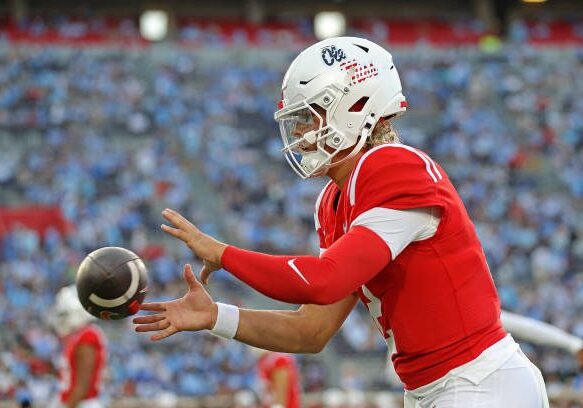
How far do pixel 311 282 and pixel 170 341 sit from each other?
13618 millimetres

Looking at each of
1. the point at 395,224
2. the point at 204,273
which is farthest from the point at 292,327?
the point at 395,224

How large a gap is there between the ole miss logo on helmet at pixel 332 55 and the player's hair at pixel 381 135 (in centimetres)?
26

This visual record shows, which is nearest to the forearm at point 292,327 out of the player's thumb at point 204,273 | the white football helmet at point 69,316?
the player's thumb at point 204,273

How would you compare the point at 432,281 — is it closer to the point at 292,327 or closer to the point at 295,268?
the point at 295,268

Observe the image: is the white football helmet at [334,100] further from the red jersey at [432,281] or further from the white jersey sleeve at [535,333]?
the white jersey sleeve at [535,333]

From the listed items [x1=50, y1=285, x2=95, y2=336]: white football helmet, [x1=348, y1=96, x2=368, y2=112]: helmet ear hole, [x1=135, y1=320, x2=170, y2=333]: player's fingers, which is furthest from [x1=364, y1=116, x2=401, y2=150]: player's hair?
[x1=50, y1=285, x2=95, y2=336]: white football helmet

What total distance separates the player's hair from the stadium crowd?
11.6 meters

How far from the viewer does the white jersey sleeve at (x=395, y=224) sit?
3.55 metres

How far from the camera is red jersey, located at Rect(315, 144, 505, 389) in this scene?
3656 millimetres

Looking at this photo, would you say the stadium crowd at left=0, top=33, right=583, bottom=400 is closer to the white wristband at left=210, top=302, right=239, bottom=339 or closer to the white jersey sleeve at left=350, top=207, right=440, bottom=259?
the white wristband at left=210, top=302, right=239, bottom=339

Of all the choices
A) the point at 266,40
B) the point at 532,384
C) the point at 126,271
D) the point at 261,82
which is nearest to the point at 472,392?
the point at 532,384

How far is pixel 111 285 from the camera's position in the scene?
4.35 metres

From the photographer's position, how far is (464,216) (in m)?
3.79

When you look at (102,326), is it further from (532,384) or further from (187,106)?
(532,384)
